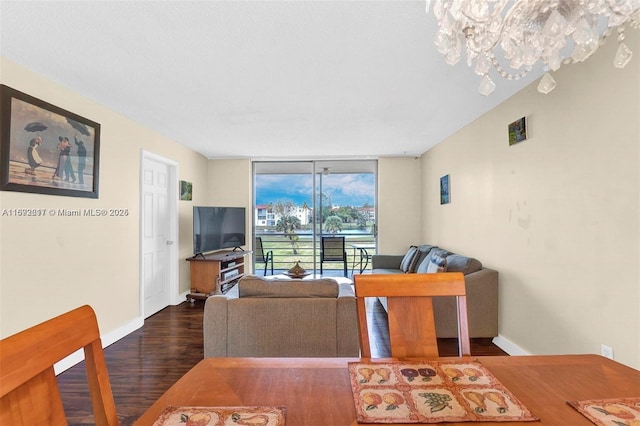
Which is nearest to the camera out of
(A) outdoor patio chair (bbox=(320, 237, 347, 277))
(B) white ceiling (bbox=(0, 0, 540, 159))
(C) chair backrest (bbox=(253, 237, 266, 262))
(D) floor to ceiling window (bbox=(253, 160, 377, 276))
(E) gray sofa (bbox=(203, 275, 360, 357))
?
(B) white ceiling (bbox=(0, 0, 540, 159))

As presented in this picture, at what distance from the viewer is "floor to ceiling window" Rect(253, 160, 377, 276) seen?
5.73 m

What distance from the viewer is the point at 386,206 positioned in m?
5.51

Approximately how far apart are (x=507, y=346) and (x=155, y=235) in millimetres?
4330

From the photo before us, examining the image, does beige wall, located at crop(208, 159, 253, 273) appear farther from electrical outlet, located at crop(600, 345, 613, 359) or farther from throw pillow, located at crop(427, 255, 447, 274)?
electrical outlet, located at crop(600, 345, 613, 359)

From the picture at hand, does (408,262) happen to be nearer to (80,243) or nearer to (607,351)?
(607,351)

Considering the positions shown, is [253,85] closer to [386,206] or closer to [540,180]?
[540,180]

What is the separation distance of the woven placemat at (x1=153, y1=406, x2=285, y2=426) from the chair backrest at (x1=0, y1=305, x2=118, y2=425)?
0.19 meters

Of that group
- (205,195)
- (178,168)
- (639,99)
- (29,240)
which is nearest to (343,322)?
(639,99)

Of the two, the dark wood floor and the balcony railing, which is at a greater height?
the balcony railing

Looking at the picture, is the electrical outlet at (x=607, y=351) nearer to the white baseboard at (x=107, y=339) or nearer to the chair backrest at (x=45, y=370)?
the chair backrest at (x=45, y=370)

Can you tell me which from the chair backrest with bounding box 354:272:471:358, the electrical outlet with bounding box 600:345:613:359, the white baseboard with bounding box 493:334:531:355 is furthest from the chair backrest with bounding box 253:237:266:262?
the electrical outlet with bounding box 600:345:613:359

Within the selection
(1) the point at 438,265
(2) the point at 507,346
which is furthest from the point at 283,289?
(2) the point at 507,346

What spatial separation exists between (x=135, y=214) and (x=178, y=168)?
3.82 ft

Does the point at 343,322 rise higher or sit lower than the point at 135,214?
lower
